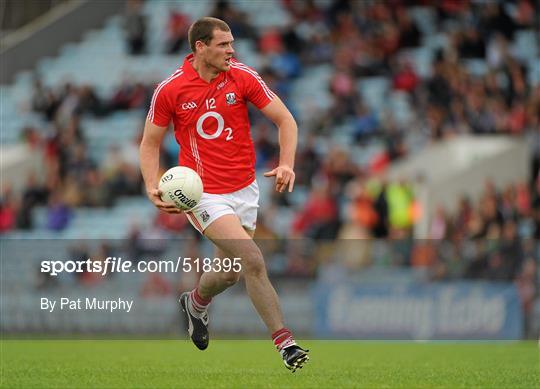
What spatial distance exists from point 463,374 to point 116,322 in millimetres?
8678

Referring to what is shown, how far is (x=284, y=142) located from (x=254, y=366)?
2156mm

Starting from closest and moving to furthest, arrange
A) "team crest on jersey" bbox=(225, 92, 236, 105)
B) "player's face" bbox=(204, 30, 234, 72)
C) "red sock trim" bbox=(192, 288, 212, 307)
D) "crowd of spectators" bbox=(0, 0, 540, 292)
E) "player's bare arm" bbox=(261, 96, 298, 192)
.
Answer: "player's bare arm" bbox=(261, 96, 298, 192), "player's face" bbox=(204, 30, 234, 72), "team crest on jersey" bbox=(225, 92, 236, 105), "red sock trim" bbox=(192, 288, 212, 307), "crowd of spectators" bbox=(0, 0, 540, 292)

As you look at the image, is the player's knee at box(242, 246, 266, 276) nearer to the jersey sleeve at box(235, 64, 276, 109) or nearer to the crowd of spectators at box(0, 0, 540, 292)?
the jersey sleeve at box(235, 64, 276, 109)

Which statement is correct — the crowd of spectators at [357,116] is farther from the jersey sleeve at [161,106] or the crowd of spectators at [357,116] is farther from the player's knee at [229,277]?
the jersey sleeve at [161,106]

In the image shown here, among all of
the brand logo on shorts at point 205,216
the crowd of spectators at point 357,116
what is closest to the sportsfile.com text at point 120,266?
the crowd of spectators at point 357,116

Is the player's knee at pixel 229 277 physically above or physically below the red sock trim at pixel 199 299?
below

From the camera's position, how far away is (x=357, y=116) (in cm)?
2403

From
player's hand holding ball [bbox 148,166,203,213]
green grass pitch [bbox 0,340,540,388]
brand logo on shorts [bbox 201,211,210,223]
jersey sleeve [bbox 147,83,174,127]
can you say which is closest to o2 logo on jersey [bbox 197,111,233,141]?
jersey sleeve [bbox 147,83,174,127]

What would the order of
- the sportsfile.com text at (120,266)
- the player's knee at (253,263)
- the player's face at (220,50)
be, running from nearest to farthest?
the player's knee at (253,263)
the player's face at (220,50)
the sportsfile.com text at (120,266)

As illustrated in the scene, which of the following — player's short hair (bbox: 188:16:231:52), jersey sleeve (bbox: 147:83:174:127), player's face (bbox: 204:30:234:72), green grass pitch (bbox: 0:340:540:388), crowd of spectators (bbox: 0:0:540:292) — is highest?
crowd of spectators (bbox: 0:0:540:292)

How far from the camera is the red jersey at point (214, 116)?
9867 mm

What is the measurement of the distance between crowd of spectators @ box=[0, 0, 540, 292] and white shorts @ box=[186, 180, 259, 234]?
8.32 metres

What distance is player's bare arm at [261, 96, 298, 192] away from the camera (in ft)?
30.5

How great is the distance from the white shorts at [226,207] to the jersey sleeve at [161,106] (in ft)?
2.13
